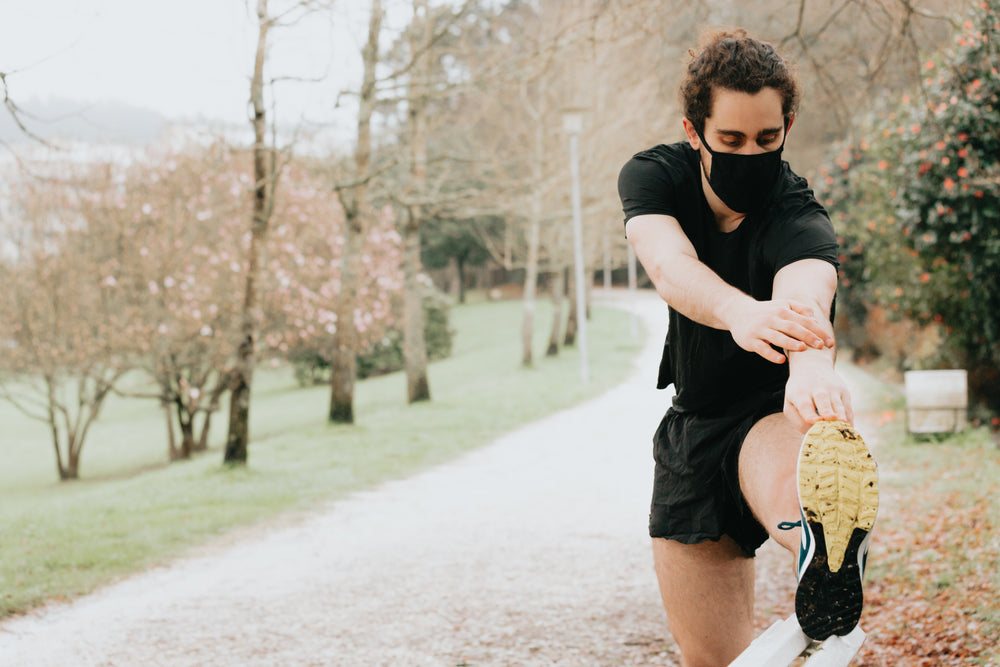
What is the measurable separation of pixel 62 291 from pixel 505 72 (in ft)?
31.1

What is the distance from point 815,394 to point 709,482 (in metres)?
0.68

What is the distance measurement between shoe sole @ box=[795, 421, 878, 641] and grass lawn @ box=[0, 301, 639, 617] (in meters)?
5.27

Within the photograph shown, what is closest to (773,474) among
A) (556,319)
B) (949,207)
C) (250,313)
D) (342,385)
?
(949,207)

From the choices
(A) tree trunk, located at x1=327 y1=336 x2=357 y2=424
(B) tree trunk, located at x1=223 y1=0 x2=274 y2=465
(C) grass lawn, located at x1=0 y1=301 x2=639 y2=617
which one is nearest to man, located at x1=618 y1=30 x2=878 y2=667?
(C) grass lawn, located at x1=0 y1=301 x2=639 y2=617

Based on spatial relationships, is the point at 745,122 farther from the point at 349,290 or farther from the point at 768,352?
the point at 349,290

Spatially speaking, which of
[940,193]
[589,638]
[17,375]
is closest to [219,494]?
[589,638]

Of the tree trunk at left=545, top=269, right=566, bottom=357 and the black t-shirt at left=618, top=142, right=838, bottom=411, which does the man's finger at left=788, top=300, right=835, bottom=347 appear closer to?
the black t-shirt at left=618, top=142, right=838, bottom=411

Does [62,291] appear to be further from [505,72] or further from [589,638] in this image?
[589,638]

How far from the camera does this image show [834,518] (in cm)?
164

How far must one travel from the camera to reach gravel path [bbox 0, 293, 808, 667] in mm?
4664

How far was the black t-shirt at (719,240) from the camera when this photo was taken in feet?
7.44

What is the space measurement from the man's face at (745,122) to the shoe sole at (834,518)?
82 cm

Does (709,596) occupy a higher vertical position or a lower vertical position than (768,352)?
lower

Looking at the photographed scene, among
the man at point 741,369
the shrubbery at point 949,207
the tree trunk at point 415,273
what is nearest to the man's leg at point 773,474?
the man at point 741,369
